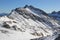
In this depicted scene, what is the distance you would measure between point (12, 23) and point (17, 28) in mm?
3562

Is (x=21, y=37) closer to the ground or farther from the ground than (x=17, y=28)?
closer to the ground

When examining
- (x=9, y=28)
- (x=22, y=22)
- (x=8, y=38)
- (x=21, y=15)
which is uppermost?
(x=21, y=15)

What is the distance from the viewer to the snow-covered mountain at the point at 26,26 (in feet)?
210

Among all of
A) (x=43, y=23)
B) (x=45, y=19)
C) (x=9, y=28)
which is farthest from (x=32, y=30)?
(x=45, y=19)

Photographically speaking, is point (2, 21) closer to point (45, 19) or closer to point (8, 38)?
point (8, 38)

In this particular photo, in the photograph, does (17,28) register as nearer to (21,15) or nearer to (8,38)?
(8,38)

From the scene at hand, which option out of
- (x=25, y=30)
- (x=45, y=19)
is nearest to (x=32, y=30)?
(x=25, y=30)

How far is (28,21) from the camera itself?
81125 millimetres

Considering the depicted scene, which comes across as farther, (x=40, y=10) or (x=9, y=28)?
(x=40, y=10)

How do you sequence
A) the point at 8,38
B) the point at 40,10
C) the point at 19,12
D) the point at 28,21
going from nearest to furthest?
1. the point at 8,38
2. the point at 28,21
3. the point at 19,12
4. the point at 40,10

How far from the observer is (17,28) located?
224 feet

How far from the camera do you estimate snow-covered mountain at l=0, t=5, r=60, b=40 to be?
63.9 m

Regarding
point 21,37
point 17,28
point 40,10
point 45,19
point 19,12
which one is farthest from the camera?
point 40,10

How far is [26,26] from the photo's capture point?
75125 millimetres
